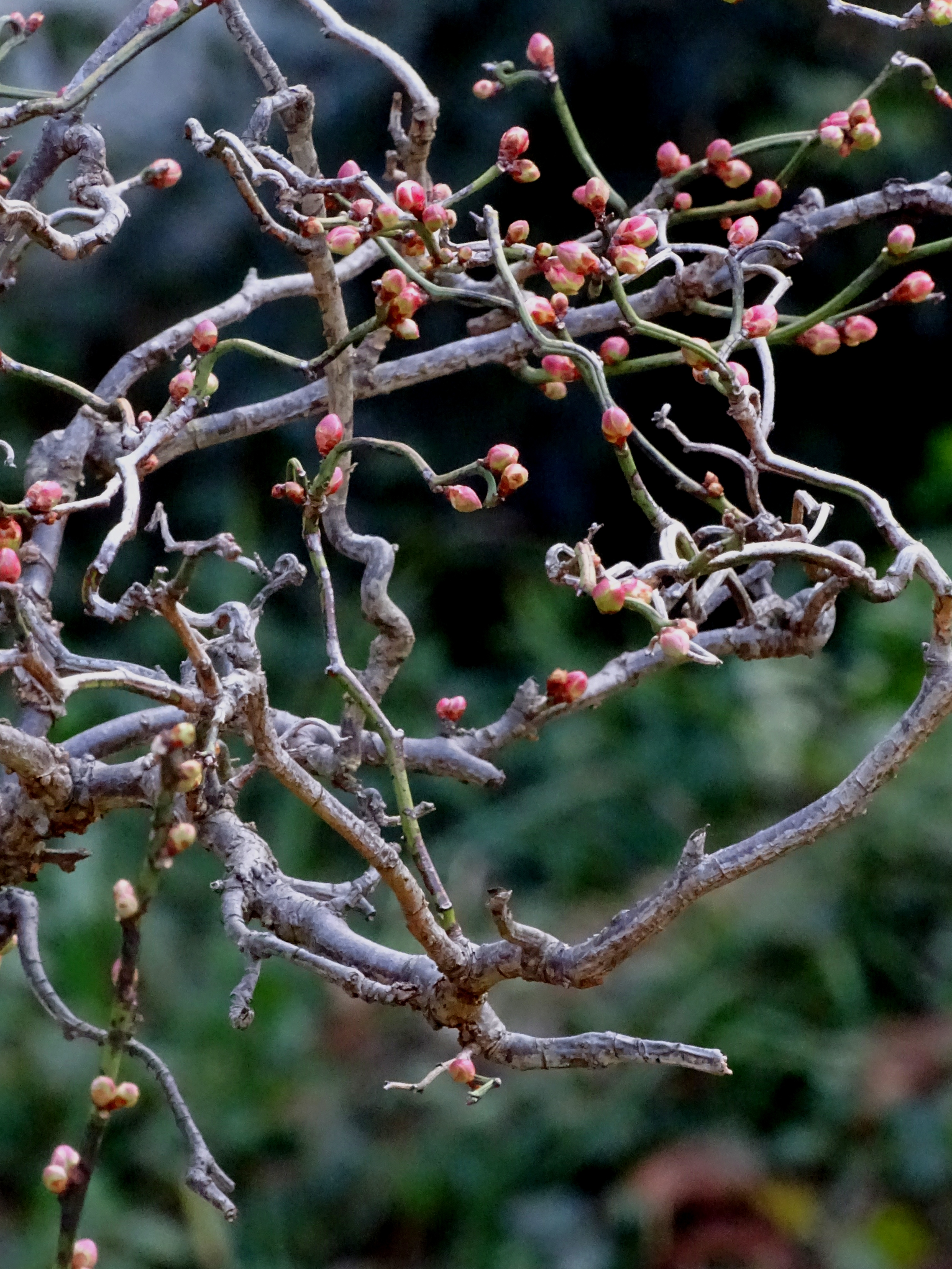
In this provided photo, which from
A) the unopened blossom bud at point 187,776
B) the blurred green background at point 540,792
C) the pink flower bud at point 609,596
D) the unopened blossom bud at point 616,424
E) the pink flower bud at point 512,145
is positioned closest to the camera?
the unopened blossom bud at point 187,776

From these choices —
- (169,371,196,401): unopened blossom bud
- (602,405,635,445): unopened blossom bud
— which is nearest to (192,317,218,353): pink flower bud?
(169,371,196,401): unopened blossom bud

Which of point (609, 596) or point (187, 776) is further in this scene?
point (609, 596)

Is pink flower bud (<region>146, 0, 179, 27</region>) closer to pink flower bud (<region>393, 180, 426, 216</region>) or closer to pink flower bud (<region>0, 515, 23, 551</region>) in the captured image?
pink flower bud (<region>393, 180, 426, 216</region>)

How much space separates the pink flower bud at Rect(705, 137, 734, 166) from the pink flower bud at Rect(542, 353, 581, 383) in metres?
0.23

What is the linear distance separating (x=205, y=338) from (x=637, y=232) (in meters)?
0.24

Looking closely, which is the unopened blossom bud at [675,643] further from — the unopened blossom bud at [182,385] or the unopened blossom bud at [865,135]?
the unopened blossom bud at [865,135]

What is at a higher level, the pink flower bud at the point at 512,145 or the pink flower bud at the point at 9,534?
the pink flower bud at the point at 512,145

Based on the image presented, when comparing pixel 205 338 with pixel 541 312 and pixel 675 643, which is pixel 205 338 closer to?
pixel 541 312

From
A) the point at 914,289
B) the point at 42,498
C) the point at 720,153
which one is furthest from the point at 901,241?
the point at 42,498

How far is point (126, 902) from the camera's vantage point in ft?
1.83

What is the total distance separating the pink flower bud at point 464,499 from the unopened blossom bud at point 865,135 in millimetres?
357

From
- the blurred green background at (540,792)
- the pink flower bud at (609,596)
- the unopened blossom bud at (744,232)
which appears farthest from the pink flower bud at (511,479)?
the blurred green background at (540,792)

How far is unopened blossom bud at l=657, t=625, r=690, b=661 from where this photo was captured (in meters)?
0.67

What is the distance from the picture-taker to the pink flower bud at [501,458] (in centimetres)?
79
